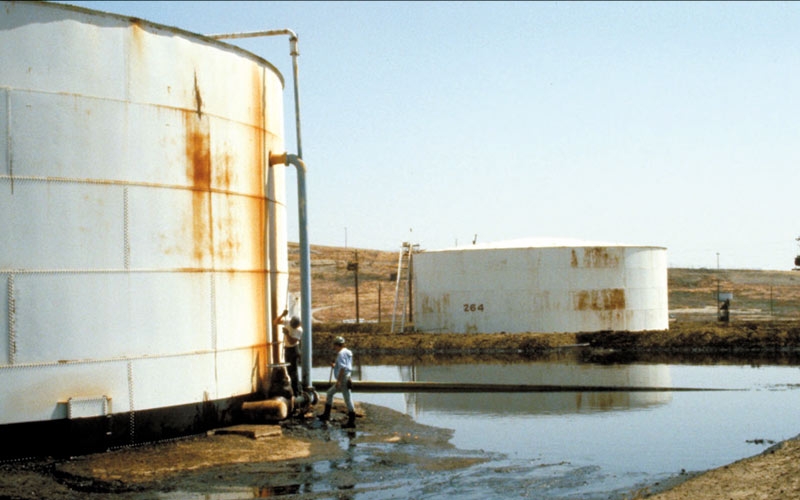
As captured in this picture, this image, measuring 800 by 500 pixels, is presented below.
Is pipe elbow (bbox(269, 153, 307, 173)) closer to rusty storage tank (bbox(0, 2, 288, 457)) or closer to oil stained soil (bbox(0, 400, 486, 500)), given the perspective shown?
rusty storage tank (bbox(0, 2, 288, 457))

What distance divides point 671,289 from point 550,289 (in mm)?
47422

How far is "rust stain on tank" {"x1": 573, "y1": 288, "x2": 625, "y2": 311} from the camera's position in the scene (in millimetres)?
44312

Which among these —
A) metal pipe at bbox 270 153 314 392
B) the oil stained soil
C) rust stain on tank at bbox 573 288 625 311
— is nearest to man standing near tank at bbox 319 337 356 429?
the oil stained soil

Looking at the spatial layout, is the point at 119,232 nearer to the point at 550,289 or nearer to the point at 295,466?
the point at 295,466

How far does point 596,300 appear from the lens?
1747 inches

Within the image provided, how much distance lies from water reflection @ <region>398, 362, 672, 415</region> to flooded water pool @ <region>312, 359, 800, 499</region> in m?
0.03

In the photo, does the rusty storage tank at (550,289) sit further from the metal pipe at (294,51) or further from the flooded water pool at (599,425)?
the metal pipe at (294,51)

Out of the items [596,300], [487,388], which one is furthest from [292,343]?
[596,300]

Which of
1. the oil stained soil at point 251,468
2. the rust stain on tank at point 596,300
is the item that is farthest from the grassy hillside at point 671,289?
the oil stained soil at point 251,468

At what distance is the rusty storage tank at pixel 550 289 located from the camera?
44375mm

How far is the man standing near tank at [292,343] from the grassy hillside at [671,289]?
45848 millimetres

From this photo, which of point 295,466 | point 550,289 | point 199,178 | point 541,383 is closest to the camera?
point 295,466

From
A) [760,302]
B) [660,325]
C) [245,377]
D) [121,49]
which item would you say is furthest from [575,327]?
[760,302]

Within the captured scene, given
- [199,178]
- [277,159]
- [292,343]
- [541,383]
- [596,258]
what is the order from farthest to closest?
[596,258]
[541,383]
[292,343]
[277,159]
[199,178]
